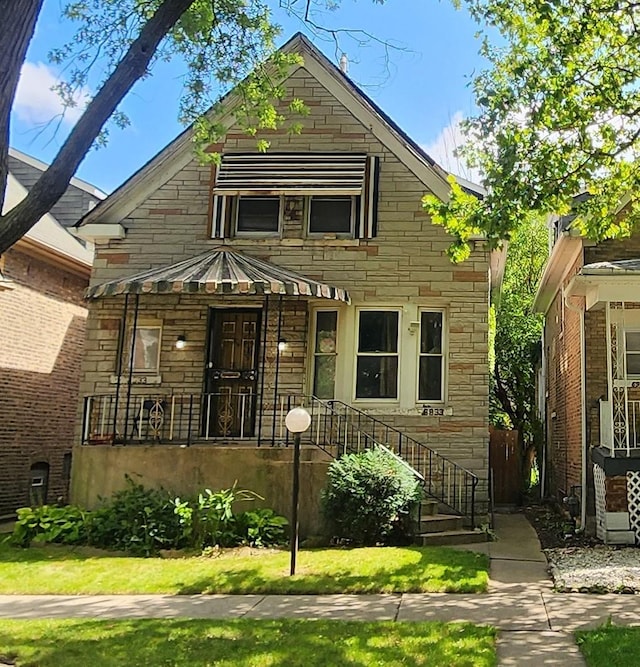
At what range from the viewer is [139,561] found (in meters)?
8.50

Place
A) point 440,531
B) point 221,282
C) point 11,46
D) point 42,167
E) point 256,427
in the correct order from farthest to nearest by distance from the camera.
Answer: point 42,167 < point 256,427 < point 221,282 < point 440,531 < point 11,46

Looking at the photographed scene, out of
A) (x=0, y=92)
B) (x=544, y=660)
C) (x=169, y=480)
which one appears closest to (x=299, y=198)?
(x=169, y=480)

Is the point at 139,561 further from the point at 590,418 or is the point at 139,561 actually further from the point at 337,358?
the point at 590,418

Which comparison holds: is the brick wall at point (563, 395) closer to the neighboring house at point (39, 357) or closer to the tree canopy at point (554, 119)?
the tree canopy at point (554, 119)

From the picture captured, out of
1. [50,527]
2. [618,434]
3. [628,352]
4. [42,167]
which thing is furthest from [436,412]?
[42,167]

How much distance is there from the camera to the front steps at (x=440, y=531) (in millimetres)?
9328

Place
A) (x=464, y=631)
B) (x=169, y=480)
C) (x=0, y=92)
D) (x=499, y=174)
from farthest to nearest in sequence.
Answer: (x=169, y=480)
(x=499, y=174)
(x=464, y=631)
(x=0, y=92)

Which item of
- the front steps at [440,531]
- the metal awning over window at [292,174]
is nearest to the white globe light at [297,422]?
the front steps at [440,531]

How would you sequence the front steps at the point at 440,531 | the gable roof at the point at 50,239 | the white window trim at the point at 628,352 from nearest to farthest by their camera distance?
the front steps at the point at 440,531 → the white window trim at the point at 628,352 → the gable roof at the point at 50,239

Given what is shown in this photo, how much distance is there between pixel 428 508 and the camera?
10289mm

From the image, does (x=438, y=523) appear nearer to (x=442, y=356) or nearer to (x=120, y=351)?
(x=442, y=356)

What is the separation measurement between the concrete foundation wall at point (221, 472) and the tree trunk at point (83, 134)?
5819mm

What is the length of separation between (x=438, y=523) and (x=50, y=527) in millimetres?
5599

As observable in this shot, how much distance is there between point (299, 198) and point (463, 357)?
4129mm
